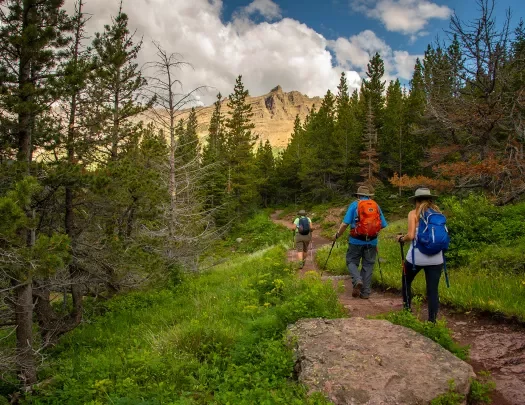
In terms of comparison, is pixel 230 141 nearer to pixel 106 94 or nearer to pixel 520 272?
pixel 106 94

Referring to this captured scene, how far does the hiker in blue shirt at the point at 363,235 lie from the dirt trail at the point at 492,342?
377mm

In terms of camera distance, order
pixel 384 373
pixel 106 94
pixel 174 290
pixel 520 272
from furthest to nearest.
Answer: pixel 106 94
pixel 174 290
pixel 520 272
pixel 384 373

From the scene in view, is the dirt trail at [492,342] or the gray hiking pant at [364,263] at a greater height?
the gray hiking pant at [364,263]

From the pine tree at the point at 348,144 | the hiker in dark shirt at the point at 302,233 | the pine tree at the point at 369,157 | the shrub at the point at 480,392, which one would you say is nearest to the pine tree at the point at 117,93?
the hiker in dark shirt at the point at 302,233

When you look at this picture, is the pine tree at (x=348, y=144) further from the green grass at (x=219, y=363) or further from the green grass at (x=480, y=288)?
the green grass at (x=219, y=363)

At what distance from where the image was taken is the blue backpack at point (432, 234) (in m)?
4.81

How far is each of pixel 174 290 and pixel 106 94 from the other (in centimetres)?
763

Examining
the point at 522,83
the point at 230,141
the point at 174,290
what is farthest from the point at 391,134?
the point at 174,290

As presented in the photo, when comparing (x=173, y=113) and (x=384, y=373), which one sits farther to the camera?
(x=173, y=113)

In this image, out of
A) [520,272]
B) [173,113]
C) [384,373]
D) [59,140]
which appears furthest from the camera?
[173,113]

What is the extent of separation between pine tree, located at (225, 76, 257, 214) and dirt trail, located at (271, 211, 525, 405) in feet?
109

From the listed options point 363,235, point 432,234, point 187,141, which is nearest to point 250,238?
point 187,141

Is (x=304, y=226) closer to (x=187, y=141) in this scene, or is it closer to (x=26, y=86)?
(x=26, y=86)

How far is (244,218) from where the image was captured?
42438 millimetres
